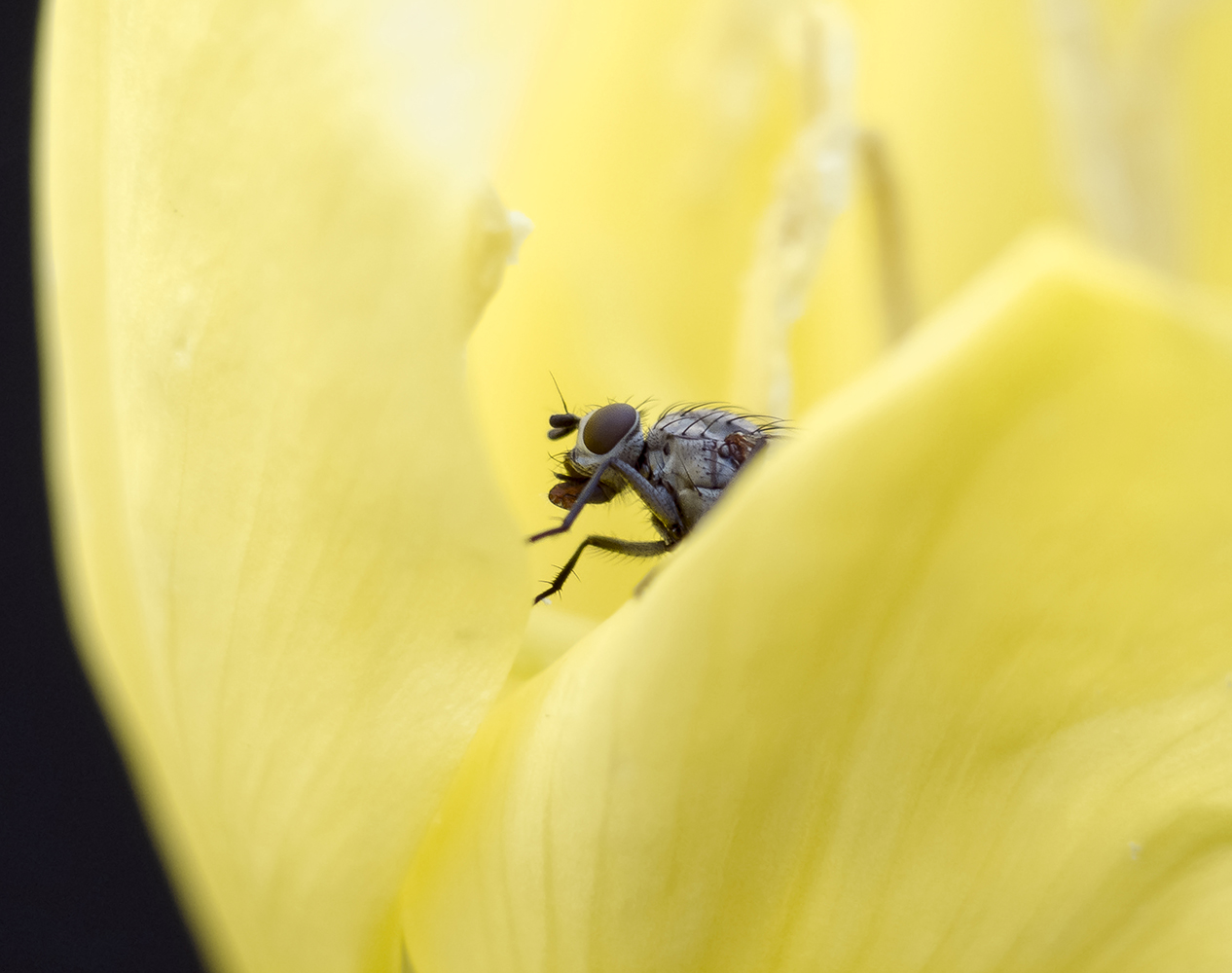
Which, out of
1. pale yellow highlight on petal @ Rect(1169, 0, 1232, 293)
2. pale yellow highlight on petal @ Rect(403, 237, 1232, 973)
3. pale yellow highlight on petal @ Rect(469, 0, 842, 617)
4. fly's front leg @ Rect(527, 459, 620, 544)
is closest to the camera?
pale yellow highlight on petal @ Rect(403, 237, 1232, 973)

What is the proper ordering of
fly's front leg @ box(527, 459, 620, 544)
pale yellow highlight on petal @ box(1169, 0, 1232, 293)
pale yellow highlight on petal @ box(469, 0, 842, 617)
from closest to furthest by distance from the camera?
1. fly's front leg @ box(527, 459, 620, 544)
2. pale yellow highlight on petal @ box(469, 0, 842, 617)
3. pale yellow highlight on petal @ box(1169, 0, 1232, 293)

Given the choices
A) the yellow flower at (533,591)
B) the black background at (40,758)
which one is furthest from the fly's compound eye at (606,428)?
the black background at (40,758)

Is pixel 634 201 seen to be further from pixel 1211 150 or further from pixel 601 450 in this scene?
pixel 1211 150

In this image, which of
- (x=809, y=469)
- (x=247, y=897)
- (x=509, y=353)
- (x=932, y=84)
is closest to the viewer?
(x=809, y=469)

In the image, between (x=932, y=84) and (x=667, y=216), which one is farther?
(x=932, y=84)

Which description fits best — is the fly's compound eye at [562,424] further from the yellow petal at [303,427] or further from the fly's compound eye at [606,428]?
the yellow petal at [303,427]

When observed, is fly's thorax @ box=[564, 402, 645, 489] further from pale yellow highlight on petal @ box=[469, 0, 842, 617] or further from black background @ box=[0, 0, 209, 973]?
black background @ box=[0, 0, 209, 973]

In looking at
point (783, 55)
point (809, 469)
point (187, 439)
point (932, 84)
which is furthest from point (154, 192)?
point (932, 84)

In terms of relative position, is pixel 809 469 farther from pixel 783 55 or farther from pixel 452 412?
pixel 783 55

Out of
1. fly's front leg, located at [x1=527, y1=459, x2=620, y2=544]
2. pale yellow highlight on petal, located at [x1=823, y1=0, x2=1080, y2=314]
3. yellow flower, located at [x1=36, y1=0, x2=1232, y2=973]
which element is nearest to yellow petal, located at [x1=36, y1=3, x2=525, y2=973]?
yellow flower, located at [x1=36, y1=0, x2=1232, y2=973]

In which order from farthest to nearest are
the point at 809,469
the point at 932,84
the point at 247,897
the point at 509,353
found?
the point at 932,84 < the point at 509,353 < the point at 247,897 < the point at 809,469
